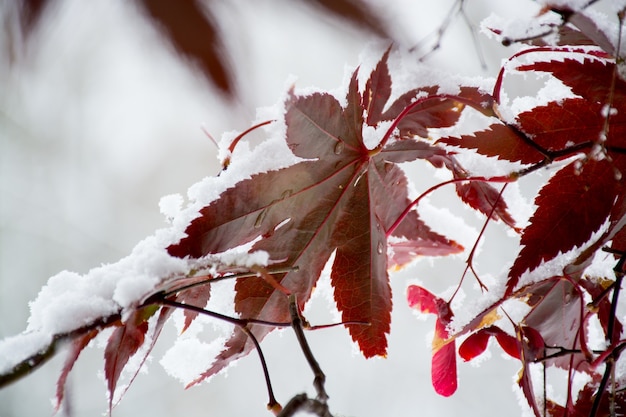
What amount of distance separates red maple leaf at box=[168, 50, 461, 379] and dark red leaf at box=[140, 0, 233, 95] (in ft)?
0.26

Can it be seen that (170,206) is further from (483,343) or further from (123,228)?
(123,228)

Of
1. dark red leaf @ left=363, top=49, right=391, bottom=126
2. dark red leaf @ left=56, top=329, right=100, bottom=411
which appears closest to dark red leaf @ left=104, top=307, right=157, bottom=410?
dark red leaf @ left=56, top=329, right=100, bottom=411

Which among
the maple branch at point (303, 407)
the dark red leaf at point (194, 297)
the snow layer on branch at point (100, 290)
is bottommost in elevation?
the maple branch at point (303, 407)

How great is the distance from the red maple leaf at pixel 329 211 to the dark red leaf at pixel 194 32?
80 millimetres

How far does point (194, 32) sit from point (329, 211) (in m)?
0.20

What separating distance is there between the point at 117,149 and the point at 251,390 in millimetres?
553

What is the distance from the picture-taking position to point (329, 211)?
0.43m

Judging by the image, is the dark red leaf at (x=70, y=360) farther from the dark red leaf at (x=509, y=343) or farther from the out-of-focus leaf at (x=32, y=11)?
the dark red leaf at (x=509, y=343)

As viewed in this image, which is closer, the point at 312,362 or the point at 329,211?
the point at 312,362

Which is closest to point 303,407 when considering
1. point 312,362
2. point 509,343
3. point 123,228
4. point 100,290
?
point 312,362

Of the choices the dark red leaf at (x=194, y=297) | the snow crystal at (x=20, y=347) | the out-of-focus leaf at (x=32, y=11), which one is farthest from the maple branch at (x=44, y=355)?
the out-of-focus leaf at (x=32, y=11)

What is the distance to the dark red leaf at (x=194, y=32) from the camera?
0.93ft

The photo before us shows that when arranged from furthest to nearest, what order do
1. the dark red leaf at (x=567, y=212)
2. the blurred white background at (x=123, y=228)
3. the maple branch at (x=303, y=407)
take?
1. the blurred white background at (x=123, y=228)
2. the dark red leaf at (x=567, y=212)
3. the maple branch at (x=303, y=407)

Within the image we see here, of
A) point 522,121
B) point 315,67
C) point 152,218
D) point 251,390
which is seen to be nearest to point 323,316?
point 251,390
